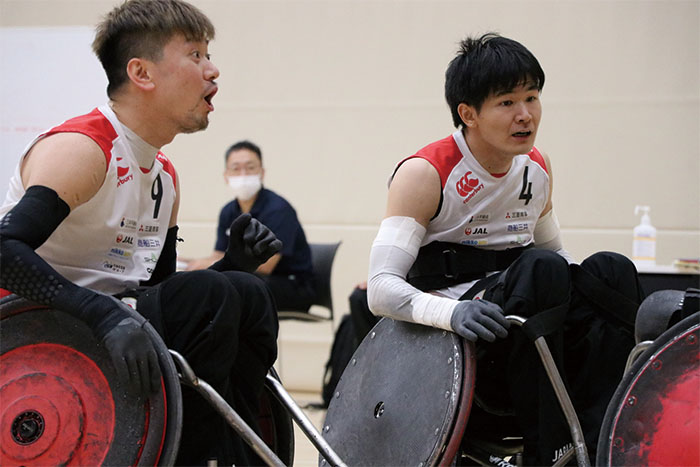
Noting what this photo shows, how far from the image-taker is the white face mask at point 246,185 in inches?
197

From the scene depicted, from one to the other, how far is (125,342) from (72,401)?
162mm

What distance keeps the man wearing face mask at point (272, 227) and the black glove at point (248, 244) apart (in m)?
2.52

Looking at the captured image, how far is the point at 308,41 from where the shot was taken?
214 inches

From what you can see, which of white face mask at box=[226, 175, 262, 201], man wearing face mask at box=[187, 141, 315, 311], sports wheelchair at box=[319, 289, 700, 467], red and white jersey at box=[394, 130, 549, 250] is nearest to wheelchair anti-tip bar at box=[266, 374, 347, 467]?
sports wheelchair at box=[319, 289, 700, 467]

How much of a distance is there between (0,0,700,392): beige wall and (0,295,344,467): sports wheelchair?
3878 mm

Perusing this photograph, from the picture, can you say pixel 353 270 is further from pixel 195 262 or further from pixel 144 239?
pixel 144 239

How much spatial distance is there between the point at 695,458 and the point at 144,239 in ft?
3.93

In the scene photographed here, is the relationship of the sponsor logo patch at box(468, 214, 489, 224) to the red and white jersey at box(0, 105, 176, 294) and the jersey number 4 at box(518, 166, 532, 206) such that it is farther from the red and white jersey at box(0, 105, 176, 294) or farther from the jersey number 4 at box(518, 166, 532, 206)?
the red and white jersey at box(0, 105, 176, 294)

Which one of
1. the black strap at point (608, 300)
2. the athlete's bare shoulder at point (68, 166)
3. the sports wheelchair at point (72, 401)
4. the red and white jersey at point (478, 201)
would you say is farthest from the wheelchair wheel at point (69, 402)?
the black strap at point (608, 300)

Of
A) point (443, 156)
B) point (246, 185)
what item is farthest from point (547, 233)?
point (246, 185)

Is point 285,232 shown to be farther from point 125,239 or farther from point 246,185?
point 125,239

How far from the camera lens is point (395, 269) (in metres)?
1.97

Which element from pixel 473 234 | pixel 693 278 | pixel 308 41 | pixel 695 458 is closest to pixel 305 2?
pixel 308 41

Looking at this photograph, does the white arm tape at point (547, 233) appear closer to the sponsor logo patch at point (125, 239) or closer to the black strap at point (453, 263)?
the black strap at point (453, 263)
